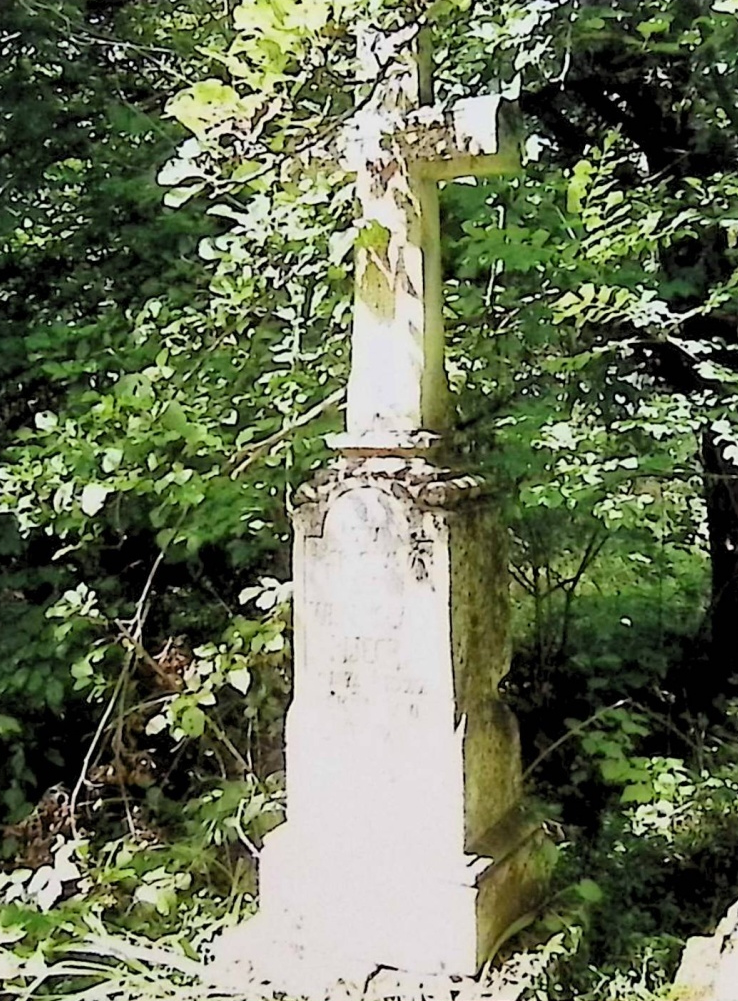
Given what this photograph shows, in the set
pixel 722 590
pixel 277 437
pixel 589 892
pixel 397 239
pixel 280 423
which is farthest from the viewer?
pixel 722 590

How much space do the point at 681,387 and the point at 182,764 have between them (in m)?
2.36

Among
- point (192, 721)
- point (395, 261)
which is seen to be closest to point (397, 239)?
point (395, 261)

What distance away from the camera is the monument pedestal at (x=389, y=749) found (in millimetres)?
2799

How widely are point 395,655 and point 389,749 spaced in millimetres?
237

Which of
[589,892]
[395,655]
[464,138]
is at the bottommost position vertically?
[589,892]

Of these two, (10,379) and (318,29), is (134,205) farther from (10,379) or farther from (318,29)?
(318,29)

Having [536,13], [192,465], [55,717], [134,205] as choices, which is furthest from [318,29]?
[55,717]

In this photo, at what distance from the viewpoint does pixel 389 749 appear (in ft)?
9.39

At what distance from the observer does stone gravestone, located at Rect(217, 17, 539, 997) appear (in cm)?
280

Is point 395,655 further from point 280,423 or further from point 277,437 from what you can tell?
point 280,423

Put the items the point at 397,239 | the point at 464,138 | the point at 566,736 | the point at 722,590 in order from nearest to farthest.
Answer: the point at 464,138 < the point at 397,239 < the point at 566,736 < the point at 722,590

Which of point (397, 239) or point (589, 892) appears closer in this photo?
point (397, 239)

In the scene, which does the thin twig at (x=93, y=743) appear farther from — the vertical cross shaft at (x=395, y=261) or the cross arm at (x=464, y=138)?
the cross arm at (x=464, y=138)

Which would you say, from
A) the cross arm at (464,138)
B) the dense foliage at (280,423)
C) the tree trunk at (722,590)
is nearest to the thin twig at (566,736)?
the dense foliage at (280,423)
